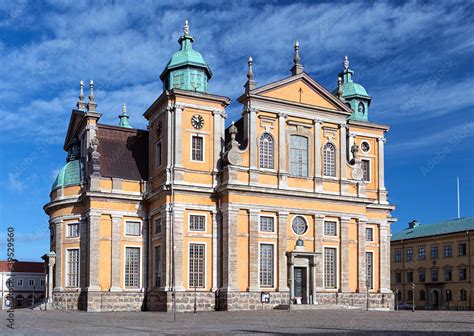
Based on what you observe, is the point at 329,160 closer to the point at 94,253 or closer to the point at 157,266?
the point at 157,266

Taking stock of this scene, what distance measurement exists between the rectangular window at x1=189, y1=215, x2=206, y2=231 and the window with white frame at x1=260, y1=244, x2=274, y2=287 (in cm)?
435

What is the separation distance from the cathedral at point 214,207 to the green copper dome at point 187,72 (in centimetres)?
9

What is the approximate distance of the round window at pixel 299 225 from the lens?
48594mm

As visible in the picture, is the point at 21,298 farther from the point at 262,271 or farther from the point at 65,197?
the point at 262,271

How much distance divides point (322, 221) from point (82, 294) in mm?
18103

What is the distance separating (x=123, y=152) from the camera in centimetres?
5306

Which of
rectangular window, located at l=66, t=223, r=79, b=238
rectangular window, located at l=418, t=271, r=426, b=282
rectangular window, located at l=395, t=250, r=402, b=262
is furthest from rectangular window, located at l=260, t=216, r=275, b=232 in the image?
rectangular window, located at l=395, t=250, r=402, b=262

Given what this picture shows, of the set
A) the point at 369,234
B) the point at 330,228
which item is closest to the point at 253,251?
the point at 330,228

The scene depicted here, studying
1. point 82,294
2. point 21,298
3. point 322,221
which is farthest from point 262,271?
point 21,298

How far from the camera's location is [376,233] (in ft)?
182

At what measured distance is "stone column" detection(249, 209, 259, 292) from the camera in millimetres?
46312

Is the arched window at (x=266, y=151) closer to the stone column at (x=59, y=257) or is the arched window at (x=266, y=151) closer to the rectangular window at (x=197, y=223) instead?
the rectangular window at (x=197, y=223)

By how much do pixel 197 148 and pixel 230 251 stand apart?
25.6 ft

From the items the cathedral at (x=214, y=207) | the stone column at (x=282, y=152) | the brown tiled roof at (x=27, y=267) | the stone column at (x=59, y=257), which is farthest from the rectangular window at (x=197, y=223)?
the brown tiled roof at (x=27, y=267)
